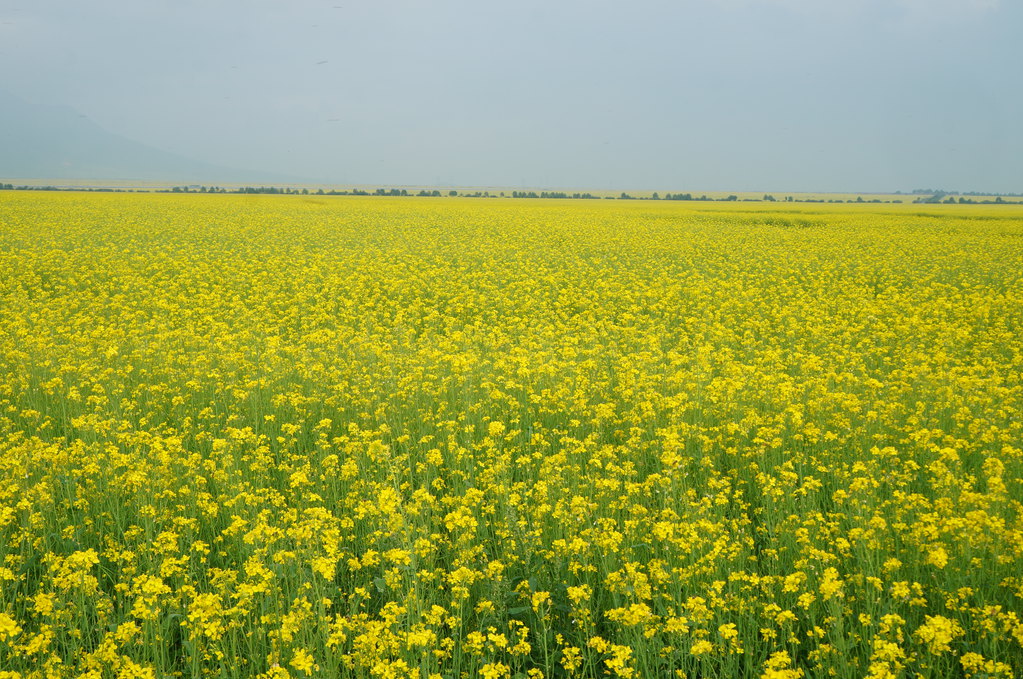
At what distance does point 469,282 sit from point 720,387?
32.8ft

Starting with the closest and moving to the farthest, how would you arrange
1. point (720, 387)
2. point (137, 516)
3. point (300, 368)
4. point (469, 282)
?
point (137, 516), point (720, 387), point (300, 368), point (469, 282)

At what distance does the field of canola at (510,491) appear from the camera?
3.39 metres

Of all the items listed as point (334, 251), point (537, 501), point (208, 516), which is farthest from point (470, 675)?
point (334, 251)

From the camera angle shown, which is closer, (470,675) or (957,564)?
(470,675)

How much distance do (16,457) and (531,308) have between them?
9044 millimetres

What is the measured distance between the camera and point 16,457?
506cm

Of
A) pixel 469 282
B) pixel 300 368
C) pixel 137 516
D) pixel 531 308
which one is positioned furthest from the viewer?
pixel 469 282

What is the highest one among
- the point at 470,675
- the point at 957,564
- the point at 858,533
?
the point at 858,533

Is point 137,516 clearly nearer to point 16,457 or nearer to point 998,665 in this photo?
point 16,457

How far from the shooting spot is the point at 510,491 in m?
4.82

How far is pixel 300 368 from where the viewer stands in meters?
7.93

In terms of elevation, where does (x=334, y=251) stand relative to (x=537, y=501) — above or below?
above

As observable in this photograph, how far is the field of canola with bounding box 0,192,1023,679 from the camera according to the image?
3.39 meters

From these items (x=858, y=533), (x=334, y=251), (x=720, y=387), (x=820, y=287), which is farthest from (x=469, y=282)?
(x=858, y=533)
